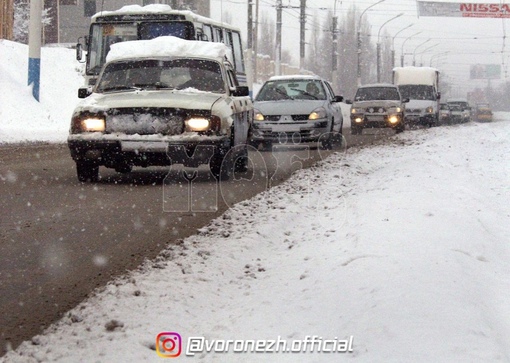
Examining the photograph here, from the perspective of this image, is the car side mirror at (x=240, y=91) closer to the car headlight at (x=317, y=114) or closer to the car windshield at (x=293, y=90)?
the car headlight at (x=317, y=114)

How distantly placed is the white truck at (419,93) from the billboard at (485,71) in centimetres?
10453

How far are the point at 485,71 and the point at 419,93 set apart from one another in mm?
112431

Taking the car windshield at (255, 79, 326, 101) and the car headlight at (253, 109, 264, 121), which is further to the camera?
the car windshield at (255, 79, 326, 101)

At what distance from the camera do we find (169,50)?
41.2 ft

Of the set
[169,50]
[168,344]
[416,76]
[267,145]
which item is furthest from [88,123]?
[416,76]

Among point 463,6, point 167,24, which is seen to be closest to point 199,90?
point 167,24

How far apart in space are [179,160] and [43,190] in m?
1.71

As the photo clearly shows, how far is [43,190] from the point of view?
33.2 feet

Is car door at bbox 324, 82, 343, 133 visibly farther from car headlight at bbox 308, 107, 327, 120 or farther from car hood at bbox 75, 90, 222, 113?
car hood at bbox 75, 90, 222, 113

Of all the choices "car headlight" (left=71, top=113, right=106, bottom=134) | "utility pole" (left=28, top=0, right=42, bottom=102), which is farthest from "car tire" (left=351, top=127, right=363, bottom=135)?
"car headlight" (left=71, top=113, right=106, bottom=134)

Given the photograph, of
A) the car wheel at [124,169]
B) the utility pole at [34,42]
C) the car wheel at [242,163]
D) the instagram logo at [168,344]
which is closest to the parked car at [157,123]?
the car wheel at [242,163]

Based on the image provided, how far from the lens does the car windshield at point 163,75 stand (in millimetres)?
11812

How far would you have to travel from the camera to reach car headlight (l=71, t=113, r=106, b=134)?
1070cm

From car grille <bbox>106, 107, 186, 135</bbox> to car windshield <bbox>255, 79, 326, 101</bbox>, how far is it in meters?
8.66
